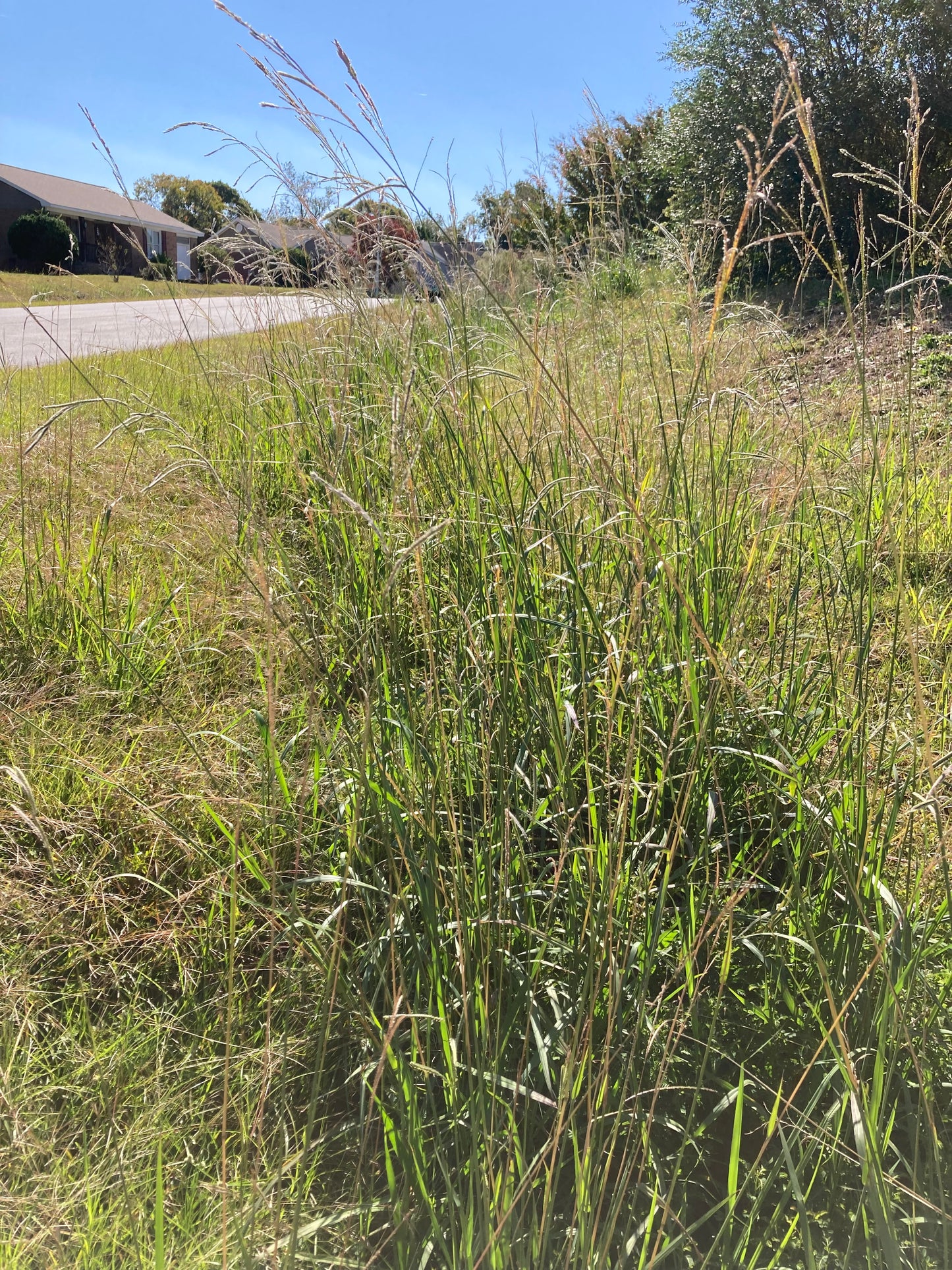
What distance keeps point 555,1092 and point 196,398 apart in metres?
3.73

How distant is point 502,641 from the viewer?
1.48 metres

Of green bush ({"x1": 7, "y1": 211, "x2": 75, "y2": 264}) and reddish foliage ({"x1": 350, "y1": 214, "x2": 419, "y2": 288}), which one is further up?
green bush ({"x1": 7, "y1": 211, "x2": 75, "y2": 264})

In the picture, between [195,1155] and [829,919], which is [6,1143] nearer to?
[195,1155]

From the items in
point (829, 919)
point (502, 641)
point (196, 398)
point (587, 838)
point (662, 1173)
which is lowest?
point (662, 1173)

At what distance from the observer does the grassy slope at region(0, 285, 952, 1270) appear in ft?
3.18

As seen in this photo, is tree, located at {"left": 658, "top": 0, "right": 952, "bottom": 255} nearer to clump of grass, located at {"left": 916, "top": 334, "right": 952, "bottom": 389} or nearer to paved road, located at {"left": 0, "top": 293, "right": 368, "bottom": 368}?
clump of grass, located at {"left": 916, "top": 334, "right": 952, "bottom": 389}

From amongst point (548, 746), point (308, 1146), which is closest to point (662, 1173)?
point (308, 1146)

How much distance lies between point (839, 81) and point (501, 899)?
28.7ft

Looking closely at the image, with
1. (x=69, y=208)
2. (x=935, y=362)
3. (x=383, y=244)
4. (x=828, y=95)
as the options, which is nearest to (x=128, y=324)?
(x=828, y=95)

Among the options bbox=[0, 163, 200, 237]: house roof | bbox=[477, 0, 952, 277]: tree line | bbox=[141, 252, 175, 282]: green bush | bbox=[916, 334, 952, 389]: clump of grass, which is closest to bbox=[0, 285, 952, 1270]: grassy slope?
bbox=[141, 252, 175, 282]: green bush

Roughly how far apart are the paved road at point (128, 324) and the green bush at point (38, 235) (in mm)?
13690

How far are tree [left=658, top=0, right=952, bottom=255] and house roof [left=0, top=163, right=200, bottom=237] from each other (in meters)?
29.4

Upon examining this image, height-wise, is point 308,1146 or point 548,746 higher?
point 548,746

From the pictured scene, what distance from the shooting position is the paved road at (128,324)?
3061mm
